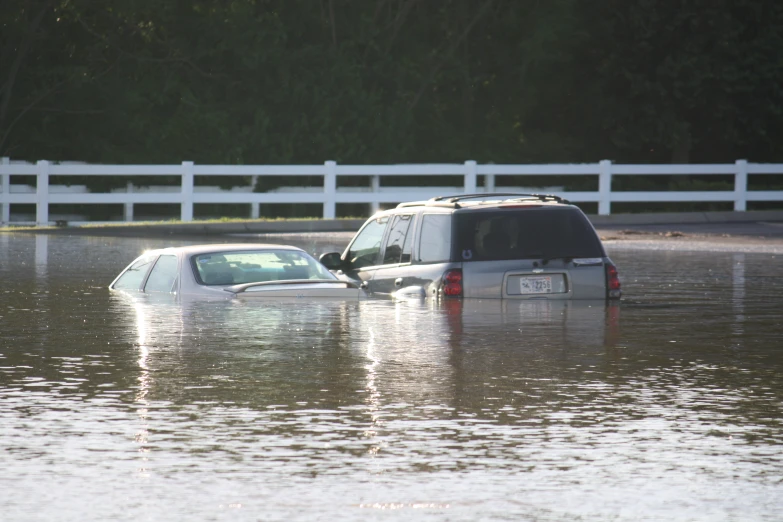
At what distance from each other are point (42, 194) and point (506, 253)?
75.2 feet

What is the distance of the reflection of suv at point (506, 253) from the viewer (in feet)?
57.0

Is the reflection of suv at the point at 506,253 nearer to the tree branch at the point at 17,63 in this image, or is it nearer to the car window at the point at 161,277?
the car window at the point at 161,277

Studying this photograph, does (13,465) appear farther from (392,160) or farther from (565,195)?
(392,160)

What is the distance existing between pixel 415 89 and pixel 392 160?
4.70m

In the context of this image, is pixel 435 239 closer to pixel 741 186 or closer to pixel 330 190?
pixel 330 190

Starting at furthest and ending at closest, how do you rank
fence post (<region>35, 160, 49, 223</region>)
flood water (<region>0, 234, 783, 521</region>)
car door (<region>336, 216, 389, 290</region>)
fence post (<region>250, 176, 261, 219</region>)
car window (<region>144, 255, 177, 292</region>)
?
1. fence post (<region>250, 176, 261, 219</region>)
2. fence post (<region>35, 160, 49, 223</region>)
3. car window (<region>144, 255, 177, 292</region>)
4. car door (<region>336, 216, 389, 290</region>)
5. flood water (<region>0, 234, 783, 521</region>)

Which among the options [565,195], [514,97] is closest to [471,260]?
[565,195]

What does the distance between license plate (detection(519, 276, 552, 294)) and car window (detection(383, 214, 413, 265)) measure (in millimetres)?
1272

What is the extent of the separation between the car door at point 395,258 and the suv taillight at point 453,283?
726 mm

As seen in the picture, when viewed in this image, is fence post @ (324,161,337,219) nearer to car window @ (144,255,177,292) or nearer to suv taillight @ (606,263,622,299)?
Answer: car window @ (144,255,177,292)

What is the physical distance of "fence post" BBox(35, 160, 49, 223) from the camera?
38.6 metres

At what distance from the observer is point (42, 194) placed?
127ft

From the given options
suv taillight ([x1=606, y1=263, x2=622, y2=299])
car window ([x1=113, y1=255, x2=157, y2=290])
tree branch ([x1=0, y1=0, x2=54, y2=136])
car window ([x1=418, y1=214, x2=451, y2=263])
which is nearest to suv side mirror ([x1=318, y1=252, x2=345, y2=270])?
car window ([x1=418, y1=214, x2=451, y2=263])

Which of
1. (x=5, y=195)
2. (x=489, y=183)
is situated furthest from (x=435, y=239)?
(x=489, y=183)
